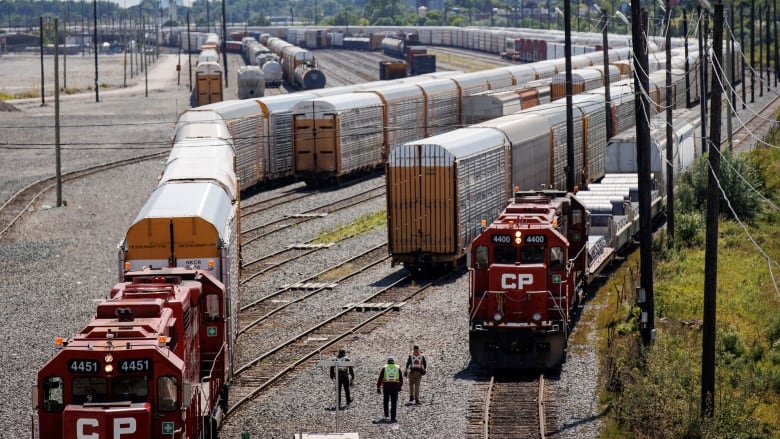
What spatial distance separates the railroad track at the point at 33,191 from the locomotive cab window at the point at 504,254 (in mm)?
22826

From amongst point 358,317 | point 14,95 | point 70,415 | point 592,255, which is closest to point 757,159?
point 592,255

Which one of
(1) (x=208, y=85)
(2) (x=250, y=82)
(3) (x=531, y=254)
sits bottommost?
(3) (x=531, y=254)

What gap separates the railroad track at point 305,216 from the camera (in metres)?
39.5

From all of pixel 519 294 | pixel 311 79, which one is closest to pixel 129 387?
pixel 519 294

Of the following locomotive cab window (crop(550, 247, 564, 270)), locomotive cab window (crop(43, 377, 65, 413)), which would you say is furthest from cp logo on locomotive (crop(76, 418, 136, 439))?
locomotive cab window (crop(550, 247, 564, 270))

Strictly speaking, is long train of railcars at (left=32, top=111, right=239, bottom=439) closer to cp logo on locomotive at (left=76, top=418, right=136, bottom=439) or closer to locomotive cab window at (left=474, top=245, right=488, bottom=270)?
cp logo on locomotive at (left=76, top=418, right=136, bottom=439)

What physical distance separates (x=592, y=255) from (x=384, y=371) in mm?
10380

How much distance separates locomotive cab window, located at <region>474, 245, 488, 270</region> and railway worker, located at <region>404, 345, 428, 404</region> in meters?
2.58

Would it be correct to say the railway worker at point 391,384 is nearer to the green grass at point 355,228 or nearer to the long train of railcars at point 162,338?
the long train of railcars at point 162,338

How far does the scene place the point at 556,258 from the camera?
23766mm

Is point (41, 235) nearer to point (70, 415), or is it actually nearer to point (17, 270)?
point (17, 270)

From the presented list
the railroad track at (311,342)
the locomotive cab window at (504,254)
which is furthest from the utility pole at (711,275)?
the railroad track at (311,342)

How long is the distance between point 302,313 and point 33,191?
25.4 m

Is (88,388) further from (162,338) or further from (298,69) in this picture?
(298,69)
